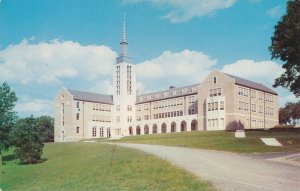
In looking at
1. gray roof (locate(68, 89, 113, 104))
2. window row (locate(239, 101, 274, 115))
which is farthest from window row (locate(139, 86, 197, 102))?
window row (locate(239, 101, 274, 115))

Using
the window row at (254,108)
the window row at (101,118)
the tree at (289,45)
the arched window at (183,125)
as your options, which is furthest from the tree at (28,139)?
the window row at (101,118)

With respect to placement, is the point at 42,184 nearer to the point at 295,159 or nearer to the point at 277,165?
the point at 277,165

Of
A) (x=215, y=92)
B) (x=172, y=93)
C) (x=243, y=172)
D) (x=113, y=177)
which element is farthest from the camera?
(x=172, y=93)

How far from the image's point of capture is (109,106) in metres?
84.4

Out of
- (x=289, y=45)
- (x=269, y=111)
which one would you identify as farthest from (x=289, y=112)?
(x=289, y=45)

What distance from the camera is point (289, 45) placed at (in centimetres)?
3038

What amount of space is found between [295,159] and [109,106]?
62656 mm

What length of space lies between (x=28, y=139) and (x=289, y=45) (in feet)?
70.9

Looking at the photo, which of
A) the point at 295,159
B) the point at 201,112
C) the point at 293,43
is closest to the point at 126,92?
the point at 201,112

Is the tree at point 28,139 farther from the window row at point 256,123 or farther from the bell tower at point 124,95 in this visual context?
the bell tower at point 124,95

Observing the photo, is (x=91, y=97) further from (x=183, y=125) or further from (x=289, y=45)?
(x=289, y=45)

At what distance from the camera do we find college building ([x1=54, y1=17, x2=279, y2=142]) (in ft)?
209

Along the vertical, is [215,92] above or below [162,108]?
above

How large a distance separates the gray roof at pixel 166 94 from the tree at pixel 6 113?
43.9 metres
